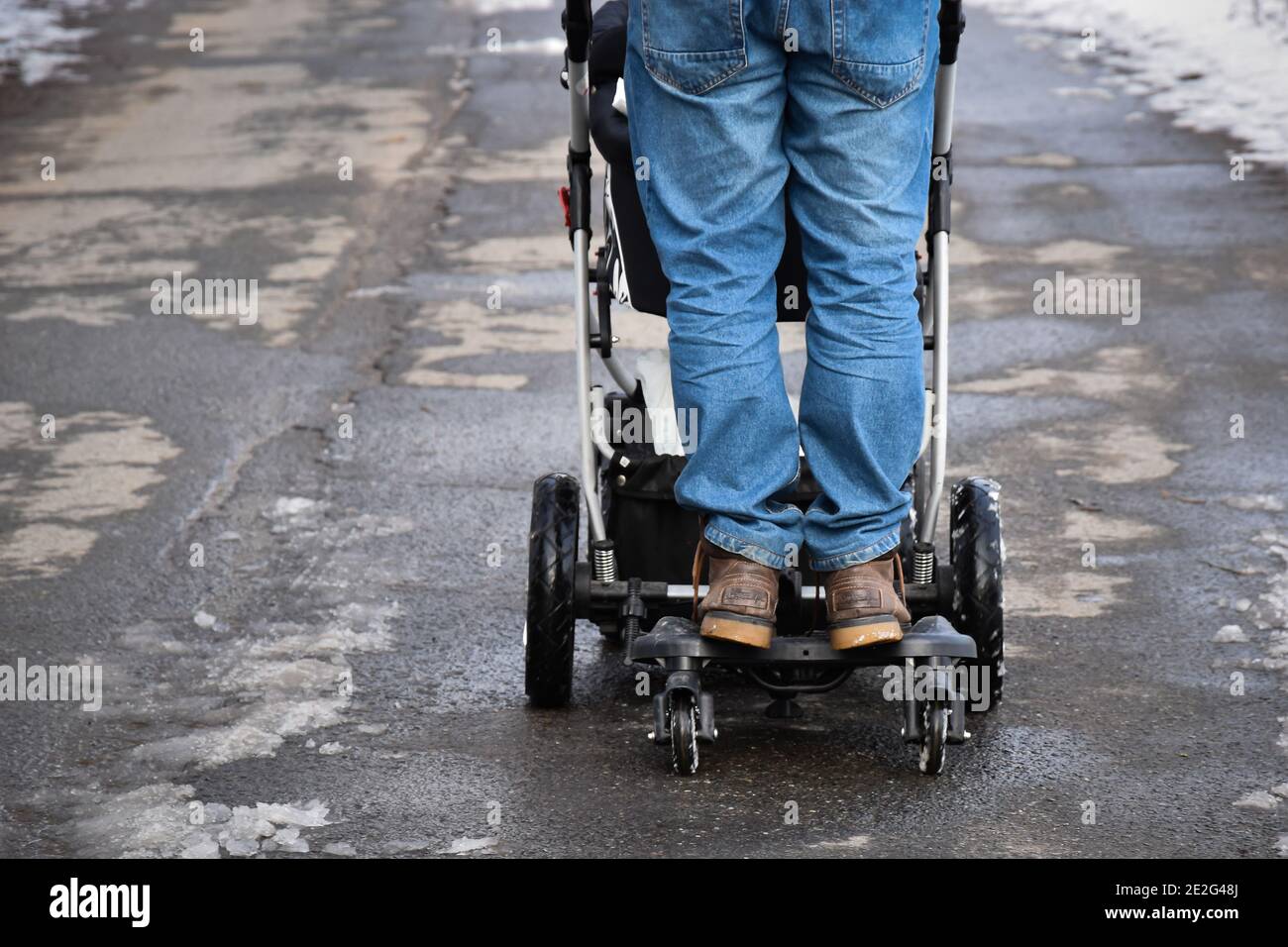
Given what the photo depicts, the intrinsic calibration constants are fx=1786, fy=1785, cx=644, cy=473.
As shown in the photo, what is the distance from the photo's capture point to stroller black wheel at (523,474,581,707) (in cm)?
401

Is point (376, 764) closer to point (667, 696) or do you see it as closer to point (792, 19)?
point (667, 696)

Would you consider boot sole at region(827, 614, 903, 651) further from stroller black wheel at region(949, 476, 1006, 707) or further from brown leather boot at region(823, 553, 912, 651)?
stroller black wheel at region(949, 476, 1006, 707)

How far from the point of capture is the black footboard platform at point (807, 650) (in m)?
3.61

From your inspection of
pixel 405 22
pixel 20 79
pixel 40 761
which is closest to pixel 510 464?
pixel 40 761

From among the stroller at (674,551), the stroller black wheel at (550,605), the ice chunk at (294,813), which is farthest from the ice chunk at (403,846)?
the stroller black wheel at (550,605)

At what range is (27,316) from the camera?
7.71m

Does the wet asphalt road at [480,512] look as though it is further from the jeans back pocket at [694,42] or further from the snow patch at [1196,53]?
the jeans back pocket at [694,42]

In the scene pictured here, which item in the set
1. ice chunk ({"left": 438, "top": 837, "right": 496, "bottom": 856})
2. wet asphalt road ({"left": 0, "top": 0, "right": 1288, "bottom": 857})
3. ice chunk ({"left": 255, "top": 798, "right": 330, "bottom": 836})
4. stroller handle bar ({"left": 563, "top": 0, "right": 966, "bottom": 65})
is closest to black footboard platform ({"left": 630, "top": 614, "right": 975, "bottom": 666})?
wet asphalt road ({"left": 0, "top": 0, "right": 1288, "bottom": 857})

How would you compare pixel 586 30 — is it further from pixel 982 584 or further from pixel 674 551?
pixel 982 584

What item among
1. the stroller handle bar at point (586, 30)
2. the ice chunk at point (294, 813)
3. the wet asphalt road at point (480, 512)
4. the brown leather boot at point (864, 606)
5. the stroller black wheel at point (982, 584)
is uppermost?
the stroller handle bar at point (586, 30)

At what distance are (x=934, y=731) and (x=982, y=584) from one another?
472 millimetres

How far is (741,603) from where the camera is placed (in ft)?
11.9

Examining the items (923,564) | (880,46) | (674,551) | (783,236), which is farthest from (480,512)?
(880,46)

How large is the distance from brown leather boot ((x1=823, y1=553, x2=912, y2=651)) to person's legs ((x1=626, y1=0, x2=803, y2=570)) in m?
0.14
